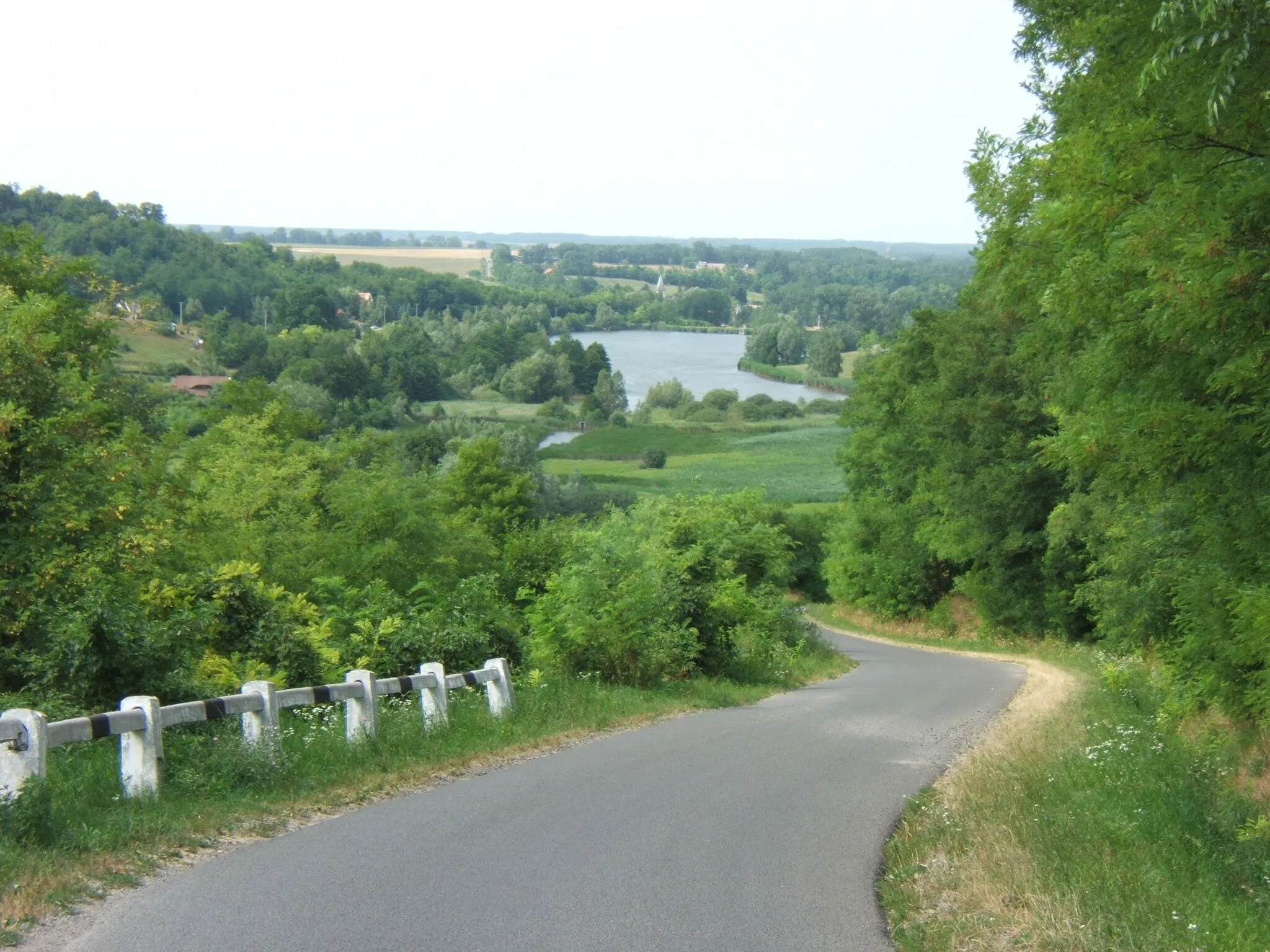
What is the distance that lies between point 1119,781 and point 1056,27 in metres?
6.79

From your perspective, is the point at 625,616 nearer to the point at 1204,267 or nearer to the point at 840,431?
the point at 1204,267

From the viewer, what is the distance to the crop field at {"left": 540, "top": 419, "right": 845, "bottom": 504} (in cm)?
8962

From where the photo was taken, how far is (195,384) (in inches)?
3425

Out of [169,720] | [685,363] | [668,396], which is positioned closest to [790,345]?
[685,363]

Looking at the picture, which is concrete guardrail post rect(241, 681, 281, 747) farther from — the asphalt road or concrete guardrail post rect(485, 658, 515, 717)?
concrete guardrail post rect(485, 658, 515, 717)

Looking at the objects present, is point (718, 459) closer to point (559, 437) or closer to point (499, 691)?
point (559, 437)

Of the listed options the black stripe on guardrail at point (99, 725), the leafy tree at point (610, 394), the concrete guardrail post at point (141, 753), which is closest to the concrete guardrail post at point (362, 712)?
the concrete guardrail post at point (141, 753)

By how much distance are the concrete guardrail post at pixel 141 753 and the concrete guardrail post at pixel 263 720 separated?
1.10m

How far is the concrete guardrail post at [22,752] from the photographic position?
24.0 ft

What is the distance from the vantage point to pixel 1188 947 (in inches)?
235

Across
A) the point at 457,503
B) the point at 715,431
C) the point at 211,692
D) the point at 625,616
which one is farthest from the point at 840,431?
the point at 211,692

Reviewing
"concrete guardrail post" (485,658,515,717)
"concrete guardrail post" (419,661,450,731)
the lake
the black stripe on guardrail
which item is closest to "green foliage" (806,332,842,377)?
the lake

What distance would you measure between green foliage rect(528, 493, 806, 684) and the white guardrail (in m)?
5.15

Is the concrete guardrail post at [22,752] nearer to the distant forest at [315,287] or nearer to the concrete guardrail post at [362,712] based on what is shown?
the concrete guardrail post at [362,712]
